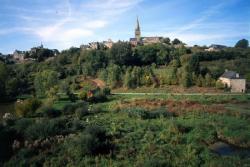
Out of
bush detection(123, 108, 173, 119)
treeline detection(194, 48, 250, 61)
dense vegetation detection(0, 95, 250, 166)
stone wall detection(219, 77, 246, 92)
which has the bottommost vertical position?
dense vegetation detection(0, 95, 250, 166)

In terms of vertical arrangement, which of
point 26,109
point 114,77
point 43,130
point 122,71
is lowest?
point 43,130

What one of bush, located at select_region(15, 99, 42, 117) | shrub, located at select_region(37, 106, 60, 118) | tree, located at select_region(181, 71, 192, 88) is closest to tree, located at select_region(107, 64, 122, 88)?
tree, located at select_region(181, 71, 192, 88)

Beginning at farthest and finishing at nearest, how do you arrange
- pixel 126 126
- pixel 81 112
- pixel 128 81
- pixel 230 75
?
pixel 128 81, pixel 230 75, pixel 81 112, pixel 126 126

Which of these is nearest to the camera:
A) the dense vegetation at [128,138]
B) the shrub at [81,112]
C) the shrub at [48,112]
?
the dense vegetation at [128,138]

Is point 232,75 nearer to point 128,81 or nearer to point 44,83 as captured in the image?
point 128,81

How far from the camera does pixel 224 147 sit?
61.5 feet

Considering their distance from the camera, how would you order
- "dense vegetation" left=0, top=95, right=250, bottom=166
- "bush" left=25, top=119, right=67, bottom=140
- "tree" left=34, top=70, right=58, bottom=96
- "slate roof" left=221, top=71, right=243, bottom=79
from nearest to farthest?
"dense vegetation" left=0, top=95, right=250, bottom=166, "bush" left=25, top=119, right=67, bottom=140, "tree" left=34, top=70, right=58, bottom=96, "slate roof" left=221, top=71, right=243, bottom=79

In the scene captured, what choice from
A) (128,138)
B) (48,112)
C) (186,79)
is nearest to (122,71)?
(186,79)

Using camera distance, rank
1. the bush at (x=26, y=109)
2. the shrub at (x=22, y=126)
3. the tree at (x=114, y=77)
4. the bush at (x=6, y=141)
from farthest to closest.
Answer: the tree at (x=114, y=77) < the bush at (x=26, y=109) < the shrub at (x=22, y=126) < the bush at (x=6, y=141)

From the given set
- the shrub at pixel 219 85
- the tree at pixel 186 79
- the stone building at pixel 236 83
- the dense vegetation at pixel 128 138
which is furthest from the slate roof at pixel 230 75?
the dense vegetation at pixel 128 138

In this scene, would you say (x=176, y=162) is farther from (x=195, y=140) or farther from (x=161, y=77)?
(x=161, y=77)

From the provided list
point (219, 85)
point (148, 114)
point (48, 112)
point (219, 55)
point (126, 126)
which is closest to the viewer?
point (126, 126)

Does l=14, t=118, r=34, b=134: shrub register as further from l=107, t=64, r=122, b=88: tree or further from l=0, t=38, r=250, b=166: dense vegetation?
l=107, t=64, r=122, b=88: tree

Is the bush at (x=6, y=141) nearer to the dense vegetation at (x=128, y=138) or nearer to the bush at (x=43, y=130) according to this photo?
the dense vegetation at (x=128, y=138)
